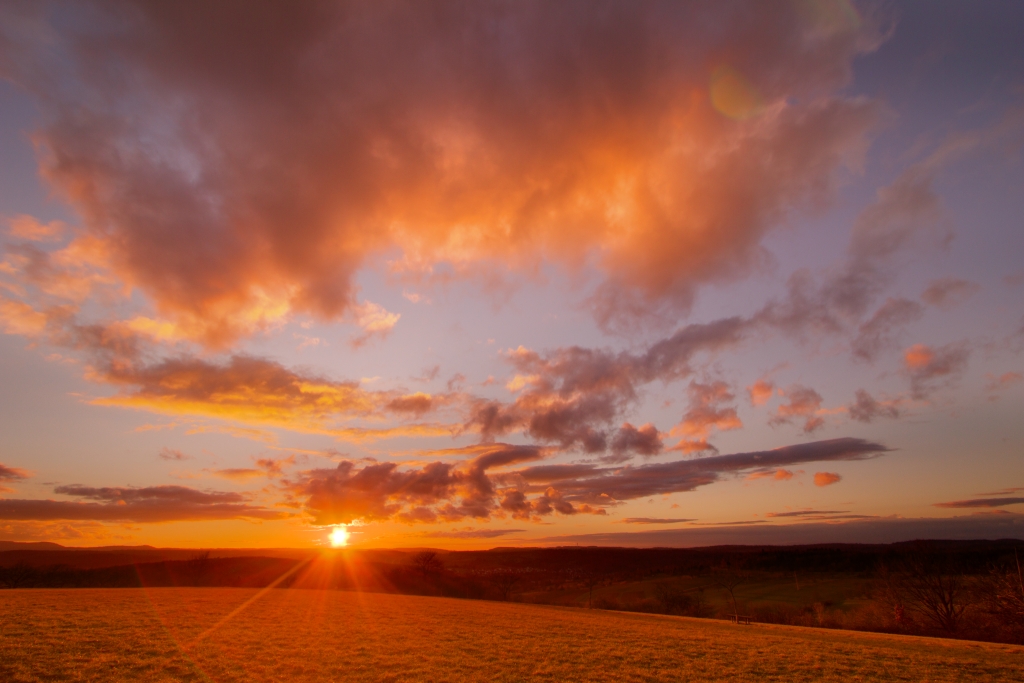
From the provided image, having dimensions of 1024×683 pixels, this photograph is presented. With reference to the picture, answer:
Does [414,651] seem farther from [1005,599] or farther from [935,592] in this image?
[935,592]

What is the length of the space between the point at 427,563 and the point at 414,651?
108 meters

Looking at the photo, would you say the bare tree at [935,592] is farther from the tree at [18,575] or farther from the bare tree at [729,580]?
the tree at [18,575]

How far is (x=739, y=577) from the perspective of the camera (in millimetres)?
138000

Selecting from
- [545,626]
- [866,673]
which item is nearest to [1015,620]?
[866,673]

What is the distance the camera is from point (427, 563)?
124500 millimetres

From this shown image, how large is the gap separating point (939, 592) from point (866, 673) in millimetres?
55783

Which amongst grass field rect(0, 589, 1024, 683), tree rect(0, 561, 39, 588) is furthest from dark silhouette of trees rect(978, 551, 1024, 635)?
tree rect(0, 561, 39, 588)

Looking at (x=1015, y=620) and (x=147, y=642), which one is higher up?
(x=147, y=642)

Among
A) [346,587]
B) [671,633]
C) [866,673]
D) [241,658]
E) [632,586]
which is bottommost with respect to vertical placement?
[632,586]

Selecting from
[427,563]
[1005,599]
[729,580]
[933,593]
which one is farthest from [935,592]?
[427,563]

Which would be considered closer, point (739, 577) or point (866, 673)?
point (866, 673)

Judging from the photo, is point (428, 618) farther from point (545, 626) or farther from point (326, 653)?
point (326, 653)

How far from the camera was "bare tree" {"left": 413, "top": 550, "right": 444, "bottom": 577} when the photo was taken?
401 feet

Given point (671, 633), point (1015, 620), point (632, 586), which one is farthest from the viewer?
point (632, 586)
